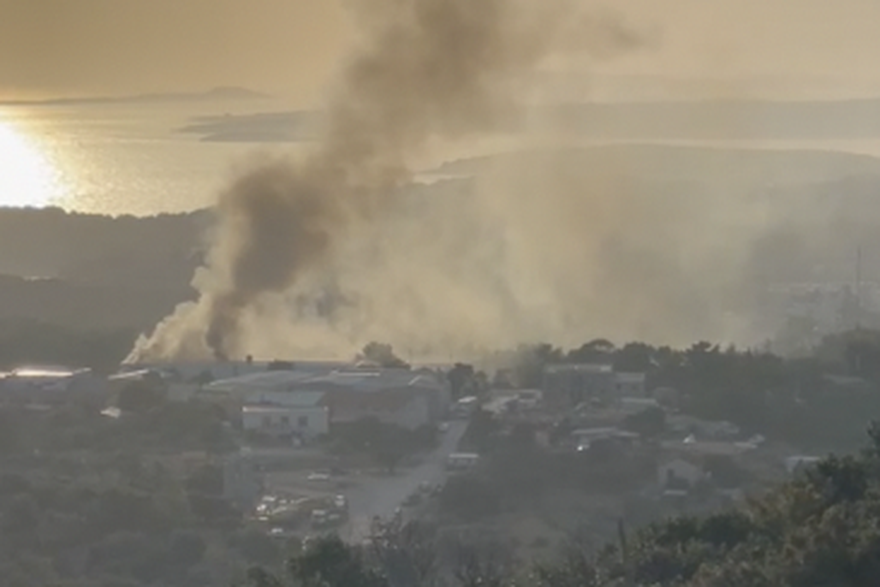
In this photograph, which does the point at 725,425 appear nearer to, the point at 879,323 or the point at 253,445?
the point at 253,445

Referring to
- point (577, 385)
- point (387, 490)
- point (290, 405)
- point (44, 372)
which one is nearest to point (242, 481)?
point (387, 490)

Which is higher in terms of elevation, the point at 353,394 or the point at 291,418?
the point at 353,394

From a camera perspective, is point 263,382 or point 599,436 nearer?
point 599,436

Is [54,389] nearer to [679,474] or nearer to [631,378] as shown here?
[631,378]

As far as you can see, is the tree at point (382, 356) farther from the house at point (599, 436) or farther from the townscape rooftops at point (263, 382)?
the house at point (599, 436)

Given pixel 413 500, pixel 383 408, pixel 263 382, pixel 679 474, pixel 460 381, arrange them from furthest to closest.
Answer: pixel 460 381 < pixel 263 382 < pixel 383 408 < pixel 679 474 < pixel 413 500
